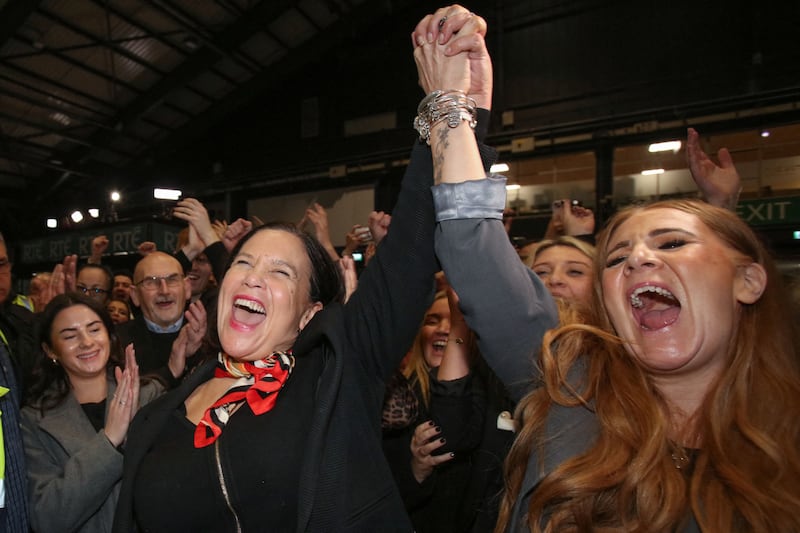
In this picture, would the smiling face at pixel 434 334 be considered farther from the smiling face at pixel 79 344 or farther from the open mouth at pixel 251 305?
the smiling face at pixel 79 344

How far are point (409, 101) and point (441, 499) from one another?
9.92m

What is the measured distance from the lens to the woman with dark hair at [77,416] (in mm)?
1681

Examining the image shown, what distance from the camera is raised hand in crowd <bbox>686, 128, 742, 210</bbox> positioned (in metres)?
1.85

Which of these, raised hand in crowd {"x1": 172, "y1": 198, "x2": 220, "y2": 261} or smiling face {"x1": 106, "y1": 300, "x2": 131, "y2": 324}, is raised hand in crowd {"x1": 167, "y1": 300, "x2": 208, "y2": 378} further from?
smiling face {"x1": 106, "y1": 300, "x2": 131, "y2": 324}

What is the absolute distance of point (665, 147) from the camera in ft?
27.0

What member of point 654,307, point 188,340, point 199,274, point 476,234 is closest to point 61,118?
point 199,274

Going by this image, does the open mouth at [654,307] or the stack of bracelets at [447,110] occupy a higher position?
the stack of bracelets at [447,110]

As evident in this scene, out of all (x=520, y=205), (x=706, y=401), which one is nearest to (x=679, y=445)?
(x=706, y=401)

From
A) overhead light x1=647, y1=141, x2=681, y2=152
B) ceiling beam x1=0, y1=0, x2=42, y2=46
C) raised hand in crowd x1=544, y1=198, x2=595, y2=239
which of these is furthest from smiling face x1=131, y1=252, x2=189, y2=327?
overhead light x1=647, y1=141, x2=681, y2=152

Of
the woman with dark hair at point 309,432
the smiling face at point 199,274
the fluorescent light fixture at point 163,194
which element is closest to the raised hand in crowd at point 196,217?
the fluorescent light fixture at point 163,194

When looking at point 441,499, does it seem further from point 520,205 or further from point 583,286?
point 520,205

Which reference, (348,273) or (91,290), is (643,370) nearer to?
(348,273)

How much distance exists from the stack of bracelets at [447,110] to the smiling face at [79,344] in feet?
5.65

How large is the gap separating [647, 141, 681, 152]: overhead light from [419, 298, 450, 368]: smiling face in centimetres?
703
